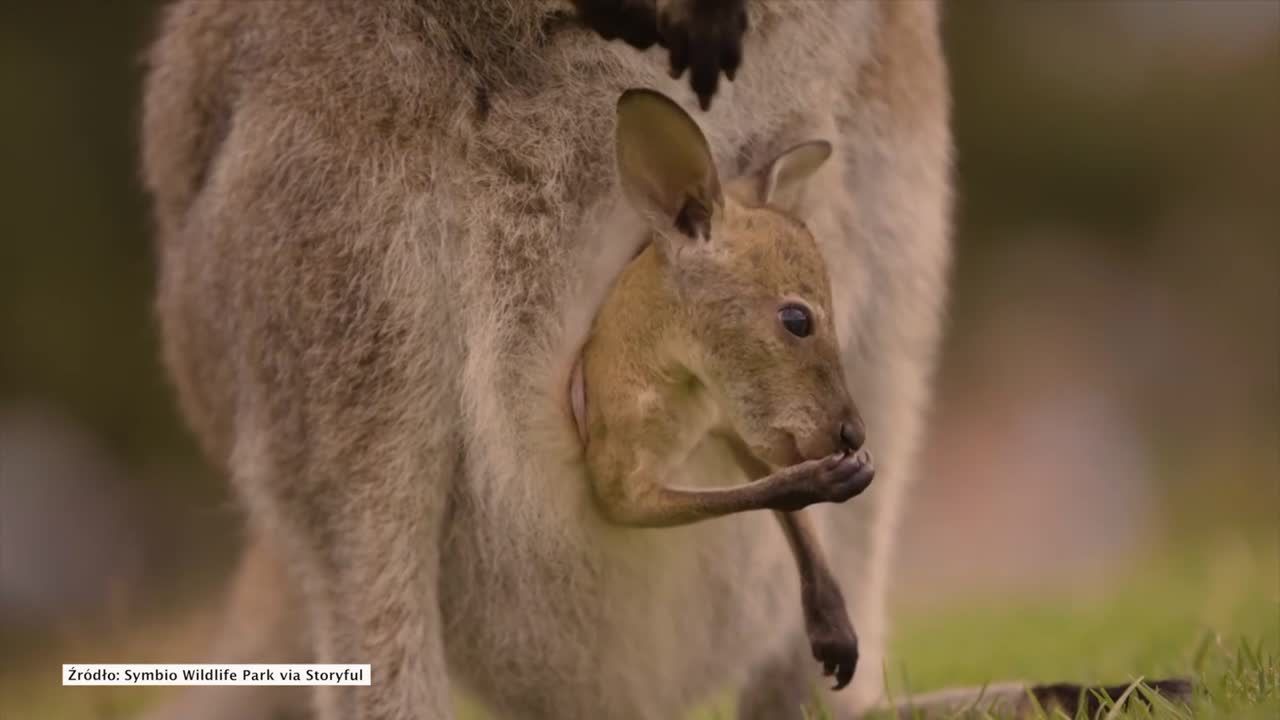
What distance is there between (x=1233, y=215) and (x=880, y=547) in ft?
26.7

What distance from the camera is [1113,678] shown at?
10.7 feet

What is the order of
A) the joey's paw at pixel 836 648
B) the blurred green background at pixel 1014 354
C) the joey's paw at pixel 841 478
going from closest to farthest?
the joey's paw at pixel 841 478, the joey's paw at pixel 836 648, the blurred green background at pixel 1014 354

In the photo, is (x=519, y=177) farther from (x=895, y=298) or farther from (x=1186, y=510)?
(x=1186, y=510)

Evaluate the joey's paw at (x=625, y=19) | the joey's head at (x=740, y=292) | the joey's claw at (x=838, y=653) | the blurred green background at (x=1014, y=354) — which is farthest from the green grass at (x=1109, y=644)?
the joey's paw at (x=625, y=19)

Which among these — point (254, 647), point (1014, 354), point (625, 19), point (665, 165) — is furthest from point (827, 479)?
point (1014, 354)

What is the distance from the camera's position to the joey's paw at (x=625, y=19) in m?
2.58

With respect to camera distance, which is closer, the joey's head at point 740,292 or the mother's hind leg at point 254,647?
the joey's head at point 740,292

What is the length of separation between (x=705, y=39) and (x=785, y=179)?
381 millimetres

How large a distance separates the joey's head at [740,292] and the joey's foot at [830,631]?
266mm

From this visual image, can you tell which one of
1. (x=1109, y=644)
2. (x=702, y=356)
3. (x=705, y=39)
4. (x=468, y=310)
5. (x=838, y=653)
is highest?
(x=705, y=39)

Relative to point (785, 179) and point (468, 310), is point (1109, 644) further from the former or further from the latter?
point (468, 310)

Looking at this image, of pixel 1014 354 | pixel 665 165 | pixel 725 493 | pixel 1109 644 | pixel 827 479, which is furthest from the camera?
pixel 1014 354

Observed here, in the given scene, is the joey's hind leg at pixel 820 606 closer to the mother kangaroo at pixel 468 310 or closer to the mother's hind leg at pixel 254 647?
the mother kangaroo at pixel 468 310

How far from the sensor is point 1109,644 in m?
4.03
